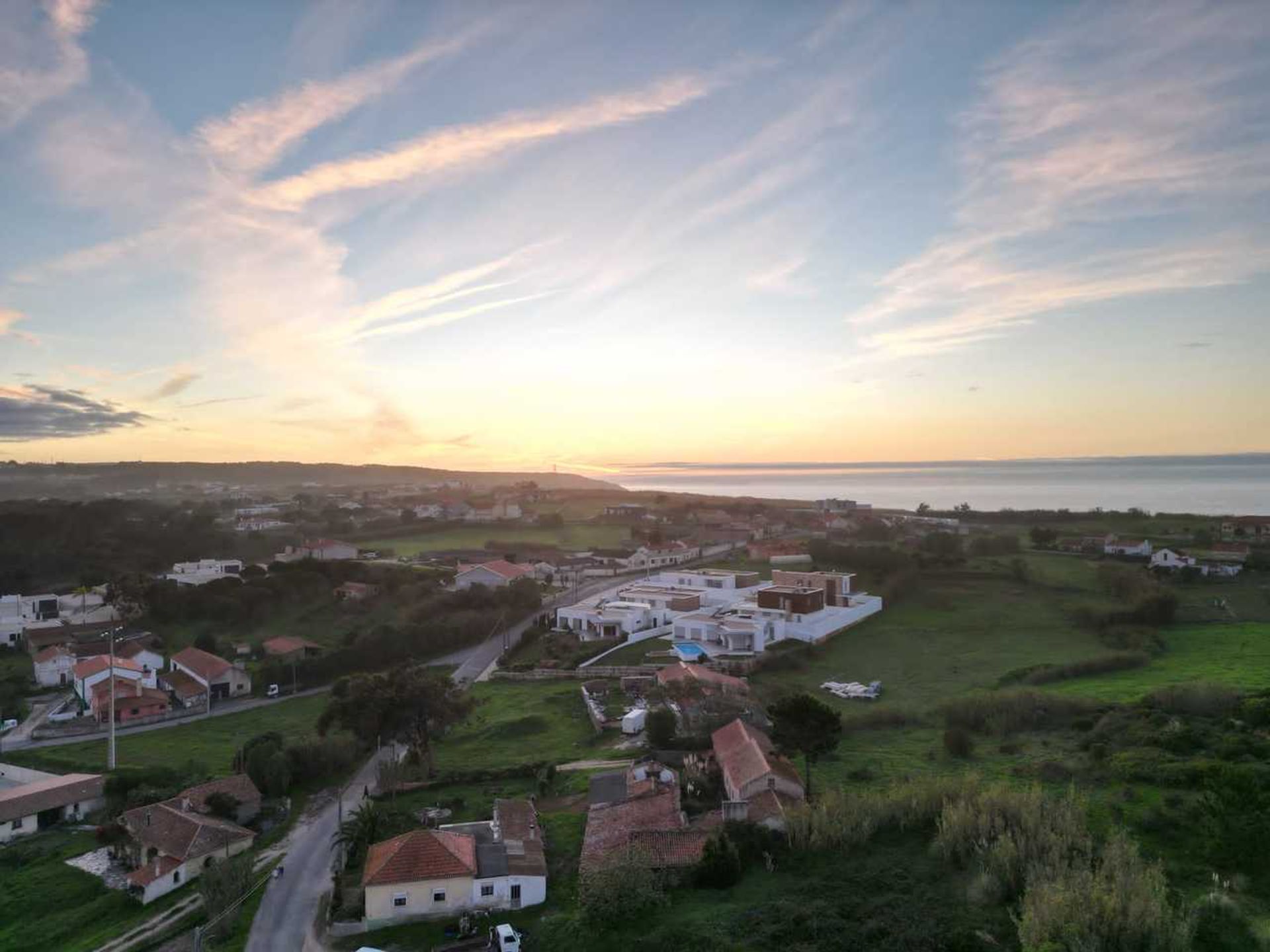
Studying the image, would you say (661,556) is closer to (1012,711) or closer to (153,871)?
(1012,711)

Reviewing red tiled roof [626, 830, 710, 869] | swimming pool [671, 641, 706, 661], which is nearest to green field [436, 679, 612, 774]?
swimming pool [671, 641, 706, 661]

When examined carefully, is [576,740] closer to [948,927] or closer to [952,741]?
[952,741]

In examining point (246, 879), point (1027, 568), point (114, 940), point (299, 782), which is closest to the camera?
point (114, 940)

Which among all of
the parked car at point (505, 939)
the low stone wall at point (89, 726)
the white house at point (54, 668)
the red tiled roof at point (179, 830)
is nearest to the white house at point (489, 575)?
the low stone wall at point (89, 726)

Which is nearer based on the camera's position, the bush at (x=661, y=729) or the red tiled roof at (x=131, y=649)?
the bush at (x=661, y=729)

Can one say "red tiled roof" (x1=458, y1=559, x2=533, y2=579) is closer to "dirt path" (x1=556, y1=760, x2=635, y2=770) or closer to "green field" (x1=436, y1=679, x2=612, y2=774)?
"green field" (x1=436, y1=679, x2=612, y2=774)

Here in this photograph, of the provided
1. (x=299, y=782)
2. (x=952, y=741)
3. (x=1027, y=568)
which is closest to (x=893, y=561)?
(x=1027, y=568)

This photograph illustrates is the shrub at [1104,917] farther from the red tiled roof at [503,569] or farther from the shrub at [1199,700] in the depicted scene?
the red tiled roof at [503,569]
